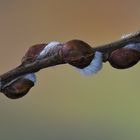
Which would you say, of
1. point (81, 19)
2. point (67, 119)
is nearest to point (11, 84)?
point (67, 119)

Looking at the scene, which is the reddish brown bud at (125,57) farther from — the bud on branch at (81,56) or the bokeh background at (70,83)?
the bokeh background at (70,83)

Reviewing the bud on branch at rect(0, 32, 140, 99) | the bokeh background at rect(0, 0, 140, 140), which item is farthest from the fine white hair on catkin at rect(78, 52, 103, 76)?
the bokeh background at rect(0, 0, 140, 140)

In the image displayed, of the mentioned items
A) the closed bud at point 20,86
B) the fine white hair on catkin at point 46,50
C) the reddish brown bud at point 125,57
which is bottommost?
the reddish brown bud at point 125,57

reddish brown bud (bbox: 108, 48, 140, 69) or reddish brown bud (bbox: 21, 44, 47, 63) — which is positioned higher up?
reddish brown bud (bbox: 21, 44, 47, 63)

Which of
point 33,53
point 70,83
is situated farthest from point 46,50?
point 70,83

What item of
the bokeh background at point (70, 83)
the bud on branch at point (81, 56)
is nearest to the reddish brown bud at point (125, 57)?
the bud on branch at point (81, 56)

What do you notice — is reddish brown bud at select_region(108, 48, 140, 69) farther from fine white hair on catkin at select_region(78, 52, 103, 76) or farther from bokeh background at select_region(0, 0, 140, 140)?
bokeh background at select_region(0, 0, 140, 140)

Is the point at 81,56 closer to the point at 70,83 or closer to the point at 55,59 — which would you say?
the point at 55,59
